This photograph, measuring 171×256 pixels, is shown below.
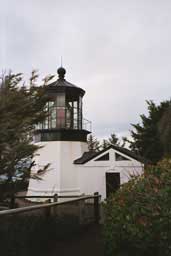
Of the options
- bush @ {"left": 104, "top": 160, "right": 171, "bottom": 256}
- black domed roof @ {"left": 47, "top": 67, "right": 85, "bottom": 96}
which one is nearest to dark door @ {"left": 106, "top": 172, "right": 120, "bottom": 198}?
black domed roof @ {"left": 47, "top": 67, "right": 85, "bottom": 96}

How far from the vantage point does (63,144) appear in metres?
15.5

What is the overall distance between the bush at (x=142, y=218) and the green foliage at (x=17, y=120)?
313 cm

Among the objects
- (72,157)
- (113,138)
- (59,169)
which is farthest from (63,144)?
(113,138)

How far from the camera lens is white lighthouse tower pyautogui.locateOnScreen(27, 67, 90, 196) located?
15.0 meters

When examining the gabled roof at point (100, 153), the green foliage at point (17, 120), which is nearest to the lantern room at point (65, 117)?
the gabled roof at point (100, 153)

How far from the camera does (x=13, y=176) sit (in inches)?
284

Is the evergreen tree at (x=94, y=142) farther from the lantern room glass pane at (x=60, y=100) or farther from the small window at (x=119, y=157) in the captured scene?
the lantern room glass pane at (x=60, y=100)

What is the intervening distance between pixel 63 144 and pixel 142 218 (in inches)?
473

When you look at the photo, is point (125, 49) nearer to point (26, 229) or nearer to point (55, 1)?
point (55, 1)

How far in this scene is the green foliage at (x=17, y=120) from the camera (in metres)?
6.51

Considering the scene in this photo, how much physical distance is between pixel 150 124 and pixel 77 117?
612cm

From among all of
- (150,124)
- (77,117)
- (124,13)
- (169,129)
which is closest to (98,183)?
(77,117)

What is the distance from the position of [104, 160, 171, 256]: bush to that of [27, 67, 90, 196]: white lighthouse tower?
10.7 metres

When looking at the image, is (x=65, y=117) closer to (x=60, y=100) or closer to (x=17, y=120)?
(x=60, y=100)
